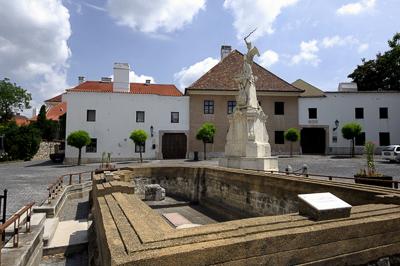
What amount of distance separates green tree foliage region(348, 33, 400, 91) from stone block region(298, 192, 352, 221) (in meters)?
41.4

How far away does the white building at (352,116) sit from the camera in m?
31.0

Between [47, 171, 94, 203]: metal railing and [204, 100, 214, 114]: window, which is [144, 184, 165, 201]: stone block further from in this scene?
[204, 100, 214, 114]: window

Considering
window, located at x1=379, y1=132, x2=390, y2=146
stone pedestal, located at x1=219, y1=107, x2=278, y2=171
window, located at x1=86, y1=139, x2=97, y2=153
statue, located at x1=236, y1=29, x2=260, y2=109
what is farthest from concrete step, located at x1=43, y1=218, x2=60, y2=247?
window, located at x1=379, y1=132, x2=390, y2=146

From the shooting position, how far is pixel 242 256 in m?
2.66

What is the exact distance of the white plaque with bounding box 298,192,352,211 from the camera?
3365 mm

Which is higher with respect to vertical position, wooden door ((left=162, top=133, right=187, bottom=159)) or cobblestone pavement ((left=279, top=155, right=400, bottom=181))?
wooden door ((left=162, top=133, right=187, bottom=159))

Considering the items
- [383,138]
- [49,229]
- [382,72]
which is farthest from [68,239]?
[382,72]

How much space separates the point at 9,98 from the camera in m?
47.7

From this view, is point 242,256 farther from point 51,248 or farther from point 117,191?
point 51,248

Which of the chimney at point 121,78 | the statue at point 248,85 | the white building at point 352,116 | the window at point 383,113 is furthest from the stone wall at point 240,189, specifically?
the window at point 383,113

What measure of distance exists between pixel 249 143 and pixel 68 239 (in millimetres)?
7377

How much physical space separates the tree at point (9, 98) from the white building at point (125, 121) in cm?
2471

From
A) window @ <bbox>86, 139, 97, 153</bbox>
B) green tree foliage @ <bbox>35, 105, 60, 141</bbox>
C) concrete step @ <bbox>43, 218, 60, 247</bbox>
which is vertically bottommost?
concrete step @ <bbox>43, 218, 60, 247</bbox>

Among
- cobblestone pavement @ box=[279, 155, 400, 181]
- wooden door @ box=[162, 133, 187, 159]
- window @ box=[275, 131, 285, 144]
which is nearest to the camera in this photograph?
cobblestone pavement @ box=[279, 155, 400, 181]
